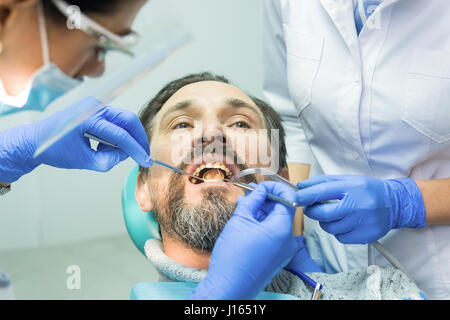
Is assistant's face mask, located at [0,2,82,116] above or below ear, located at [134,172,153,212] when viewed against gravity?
above

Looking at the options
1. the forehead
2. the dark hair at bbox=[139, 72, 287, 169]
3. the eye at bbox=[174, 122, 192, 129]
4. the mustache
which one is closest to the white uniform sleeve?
the dark hair at bbox=[139, 72, 287, 169]

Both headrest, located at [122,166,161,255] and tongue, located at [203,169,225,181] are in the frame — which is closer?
tongue, located at [203,169,225,181]

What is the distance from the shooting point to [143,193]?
1.50 metres

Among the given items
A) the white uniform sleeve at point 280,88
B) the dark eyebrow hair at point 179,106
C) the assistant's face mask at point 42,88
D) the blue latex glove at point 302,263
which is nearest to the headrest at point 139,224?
the dark eyebrow hair at point 179,106

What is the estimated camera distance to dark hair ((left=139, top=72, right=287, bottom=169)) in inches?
60.2

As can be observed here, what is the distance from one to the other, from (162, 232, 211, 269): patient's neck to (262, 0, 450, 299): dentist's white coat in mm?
Answer: 528

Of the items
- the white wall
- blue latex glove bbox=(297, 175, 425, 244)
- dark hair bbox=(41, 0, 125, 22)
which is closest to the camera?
dark hair bbox=(41, 0, 125, 22)

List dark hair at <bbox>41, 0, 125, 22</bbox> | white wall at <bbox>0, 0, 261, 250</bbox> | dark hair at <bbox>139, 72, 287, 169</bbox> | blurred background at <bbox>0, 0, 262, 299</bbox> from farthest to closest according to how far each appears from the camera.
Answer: white wall at <bbox>0, 0, 261, 250</bbox>, blurred background at <bbox>0, 0, 262, 299</bbox>, dark hair at <bbox>139, 72, 287, 169</bbox>, dark hair at <bbox>41, 0, 125, 22</bbox>

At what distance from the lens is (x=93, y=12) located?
2.02 feet

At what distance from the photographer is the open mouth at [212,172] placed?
4.45ft

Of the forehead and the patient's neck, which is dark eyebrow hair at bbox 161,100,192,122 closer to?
the forehead

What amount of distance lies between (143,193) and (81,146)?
340 millimetres

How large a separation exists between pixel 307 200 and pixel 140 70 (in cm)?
62
